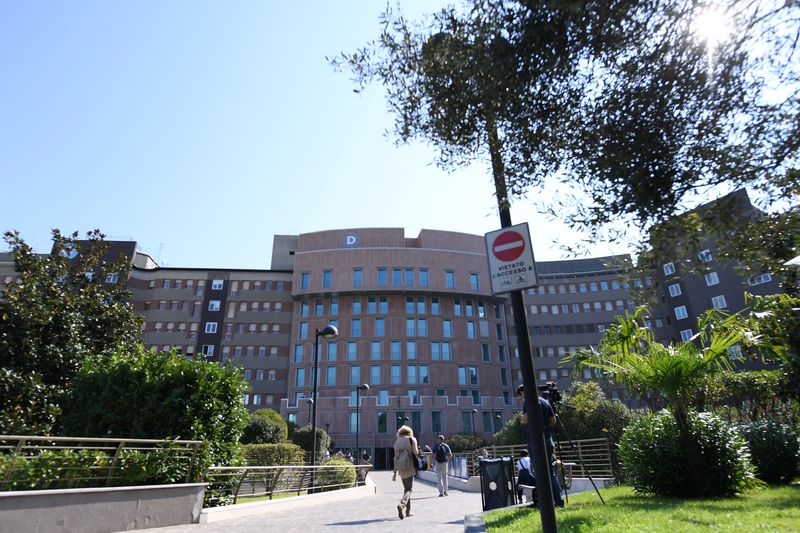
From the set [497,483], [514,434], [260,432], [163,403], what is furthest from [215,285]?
[497,483]

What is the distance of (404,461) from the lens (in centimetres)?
977

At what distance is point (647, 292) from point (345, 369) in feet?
172

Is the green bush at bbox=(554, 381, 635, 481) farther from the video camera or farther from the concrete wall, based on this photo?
the concrete wall

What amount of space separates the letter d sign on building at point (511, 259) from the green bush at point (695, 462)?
16.2 feet

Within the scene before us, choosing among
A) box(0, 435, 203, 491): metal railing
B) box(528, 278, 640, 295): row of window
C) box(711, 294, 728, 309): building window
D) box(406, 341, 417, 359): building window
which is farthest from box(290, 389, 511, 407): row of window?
box(0, 435, 203, 491): metal railing

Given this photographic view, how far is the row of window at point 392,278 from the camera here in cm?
5978

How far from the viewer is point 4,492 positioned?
5820 mm

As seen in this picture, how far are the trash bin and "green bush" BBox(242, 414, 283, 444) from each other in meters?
22.2

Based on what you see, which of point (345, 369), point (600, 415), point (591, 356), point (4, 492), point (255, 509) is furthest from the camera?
point (345, 369)

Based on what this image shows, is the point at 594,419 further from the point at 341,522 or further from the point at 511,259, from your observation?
the point at 511,259

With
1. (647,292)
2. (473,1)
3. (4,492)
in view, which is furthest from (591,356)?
(4,492)

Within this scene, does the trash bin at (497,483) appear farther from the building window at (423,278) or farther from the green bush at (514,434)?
the building window at (423,278)

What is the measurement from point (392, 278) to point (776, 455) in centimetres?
5235

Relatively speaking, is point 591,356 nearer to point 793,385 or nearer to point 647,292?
point 647,292
